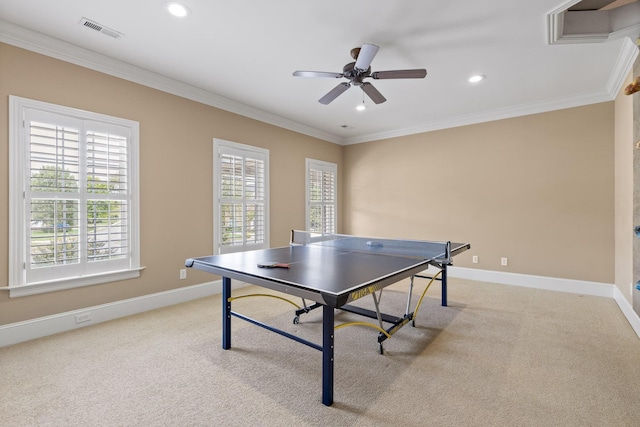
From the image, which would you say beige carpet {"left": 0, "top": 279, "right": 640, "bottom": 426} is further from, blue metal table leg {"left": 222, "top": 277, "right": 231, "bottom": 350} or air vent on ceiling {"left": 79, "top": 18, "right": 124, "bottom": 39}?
air vent on ceiling {"left": 79, "top": 18, "right": 124, "bottom": 39}

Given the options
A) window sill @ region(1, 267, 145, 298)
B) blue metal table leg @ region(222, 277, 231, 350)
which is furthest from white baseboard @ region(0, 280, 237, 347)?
blue metal table leg @ region(222, 277, 231, 350)

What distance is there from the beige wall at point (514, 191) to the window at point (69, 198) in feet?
14.2

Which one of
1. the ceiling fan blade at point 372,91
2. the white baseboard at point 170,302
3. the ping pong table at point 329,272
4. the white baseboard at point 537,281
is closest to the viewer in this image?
the ping pong table at point 329,272

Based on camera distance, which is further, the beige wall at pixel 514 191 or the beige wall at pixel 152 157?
the beige wall at pixel 514 191

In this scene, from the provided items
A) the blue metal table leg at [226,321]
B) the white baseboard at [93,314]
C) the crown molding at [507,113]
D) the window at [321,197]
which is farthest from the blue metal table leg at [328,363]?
the crown molding at [507,113]

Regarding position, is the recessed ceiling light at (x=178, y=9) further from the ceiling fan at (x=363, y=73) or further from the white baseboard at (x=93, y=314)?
the white baseboard at (x=93, y=314)

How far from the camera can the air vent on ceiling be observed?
96.9 inches

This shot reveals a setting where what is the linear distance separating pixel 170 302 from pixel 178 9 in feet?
10.0

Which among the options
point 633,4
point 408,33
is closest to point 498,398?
point 408,33

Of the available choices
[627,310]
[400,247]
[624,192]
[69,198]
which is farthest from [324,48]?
[627,310]

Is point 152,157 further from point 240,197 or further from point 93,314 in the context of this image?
point 93,314

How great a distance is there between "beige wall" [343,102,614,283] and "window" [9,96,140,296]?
434cm

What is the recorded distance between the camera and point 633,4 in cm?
228

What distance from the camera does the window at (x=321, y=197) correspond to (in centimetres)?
568
